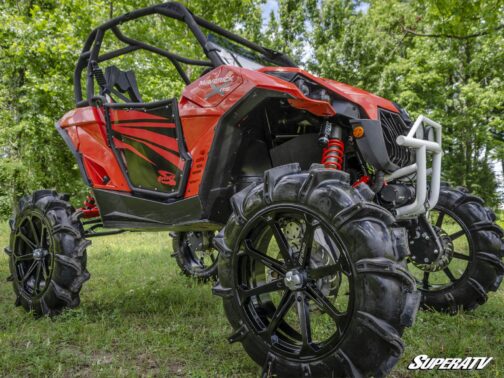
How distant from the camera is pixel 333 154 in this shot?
8.79ft

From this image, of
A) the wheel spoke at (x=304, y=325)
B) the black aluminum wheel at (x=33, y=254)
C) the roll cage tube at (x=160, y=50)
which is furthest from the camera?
the black aluminum wheel at (x=33, y=254)

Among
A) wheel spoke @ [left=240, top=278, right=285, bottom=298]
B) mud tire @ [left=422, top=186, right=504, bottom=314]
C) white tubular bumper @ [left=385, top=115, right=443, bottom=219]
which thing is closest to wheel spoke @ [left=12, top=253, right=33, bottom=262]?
wheel spoke @ [left=240, top=278, right=285, bottom=298]

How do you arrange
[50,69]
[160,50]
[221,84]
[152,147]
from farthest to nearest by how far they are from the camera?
[50,69] < [160,50] < [152,147] < [221,84]

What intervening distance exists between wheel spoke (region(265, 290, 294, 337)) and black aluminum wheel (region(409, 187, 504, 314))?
1.45 m

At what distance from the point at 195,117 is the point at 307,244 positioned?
1269 mm

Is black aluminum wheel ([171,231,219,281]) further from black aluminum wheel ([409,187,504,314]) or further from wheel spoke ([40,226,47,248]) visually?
black aluminum wheel ([409,187,504,314])

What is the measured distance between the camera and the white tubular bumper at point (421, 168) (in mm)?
2646

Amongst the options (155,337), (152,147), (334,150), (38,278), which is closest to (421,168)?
(334,150)

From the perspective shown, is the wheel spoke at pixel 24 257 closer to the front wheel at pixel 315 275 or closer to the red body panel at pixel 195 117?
the red body panel at pixel 195 117

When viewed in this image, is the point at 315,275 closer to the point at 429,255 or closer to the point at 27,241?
the point at 429,255

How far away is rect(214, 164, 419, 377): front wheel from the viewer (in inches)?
79.5

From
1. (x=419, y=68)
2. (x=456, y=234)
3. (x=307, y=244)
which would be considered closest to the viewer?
(x=307, y=244)

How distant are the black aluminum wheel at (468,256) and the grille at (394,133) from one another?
2.52ft

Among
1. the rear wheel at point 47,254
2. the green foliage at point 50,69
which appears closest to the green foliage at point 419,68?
the green foliage at point 50,69
